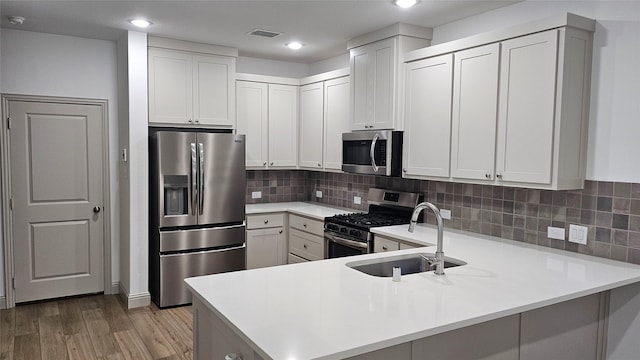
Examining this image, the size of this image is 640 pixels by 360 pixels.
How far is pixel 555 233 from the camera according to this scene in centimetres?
301

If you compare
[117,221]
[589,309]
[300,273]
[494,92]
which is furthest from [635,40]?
[117,221]

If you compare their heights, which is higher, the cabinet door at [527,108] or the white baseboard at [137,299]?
the cabinet door at [527,108]

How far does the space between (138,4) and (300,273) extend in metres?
2.43

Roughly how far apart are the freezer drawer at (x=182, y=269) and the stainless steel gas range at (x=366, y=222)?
106 cm

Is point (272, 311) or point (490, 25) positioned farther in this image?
point (490, 25)

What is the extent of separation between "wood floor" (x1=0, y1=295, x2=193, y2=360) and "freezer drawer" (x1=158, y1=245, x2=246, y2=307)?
0.36 feet

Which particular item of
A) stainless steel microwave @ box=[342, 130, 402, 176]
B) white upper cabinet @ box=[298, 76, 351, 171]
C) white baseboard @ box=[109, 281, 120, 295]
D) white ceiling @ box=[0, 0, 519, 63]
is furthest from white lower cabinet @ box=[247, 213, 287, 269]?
white ceiling @ box=[0, 0, 519, 63]

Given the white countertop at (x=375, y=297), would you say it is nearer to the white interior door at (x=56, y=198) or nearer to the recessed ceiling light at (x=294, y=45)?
the recessed ceiling light at (x=294, y=45)

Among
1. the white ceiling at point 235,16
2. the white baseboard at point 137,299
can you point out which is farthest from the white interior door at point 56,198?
the white ceiling at point 235,16

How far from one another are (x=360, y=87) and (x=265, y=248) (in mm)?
1975

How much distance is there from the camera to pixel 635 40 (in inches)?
103

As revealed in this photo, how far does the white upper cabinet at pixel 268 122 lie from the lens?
5.04m

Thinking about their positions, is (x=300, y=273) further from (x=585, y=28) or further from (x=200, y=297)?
(x=585, y=28)

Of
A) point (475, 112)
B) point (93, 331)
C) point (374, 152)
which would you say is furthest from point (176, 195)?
point (475, 112)
